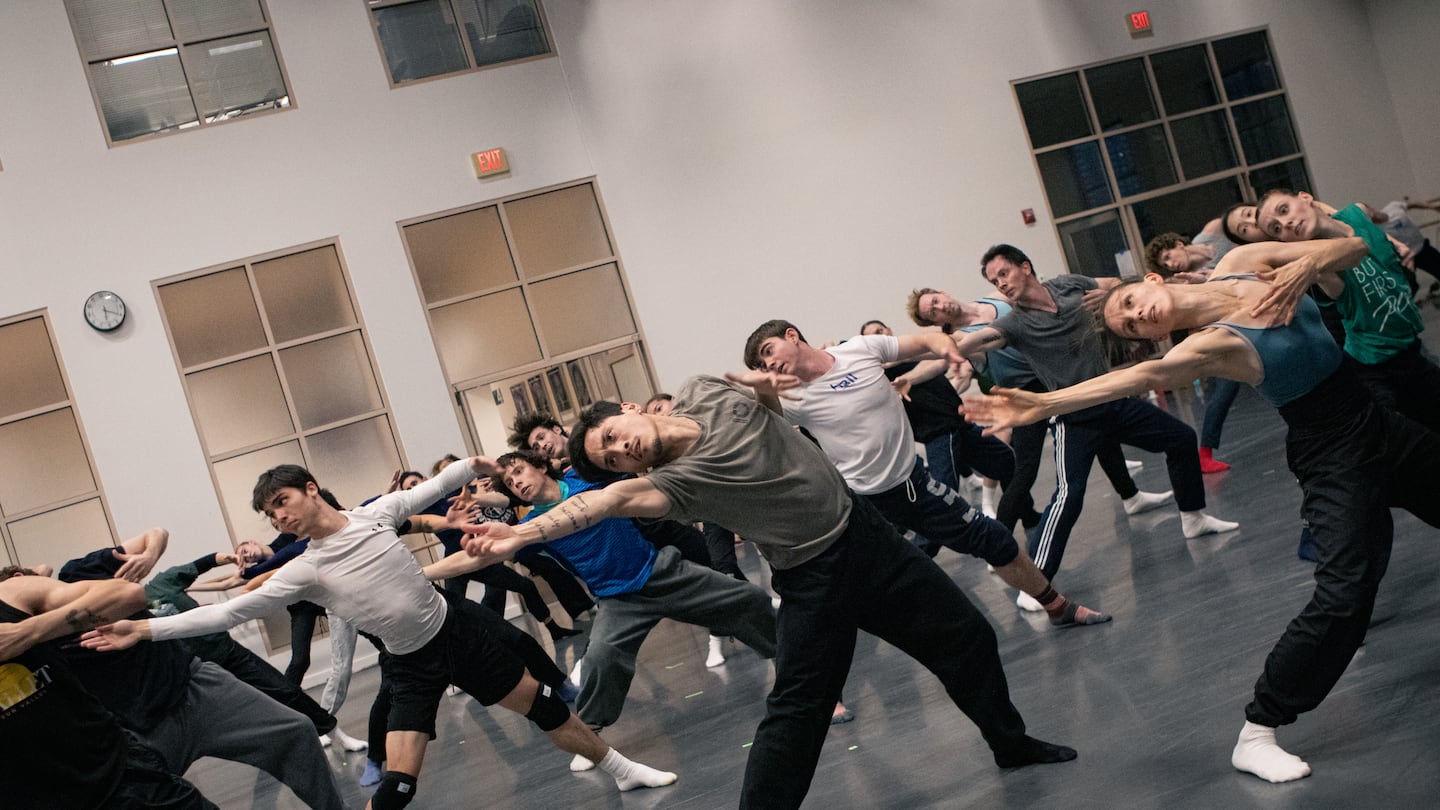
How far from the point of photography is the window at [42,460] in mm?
9812

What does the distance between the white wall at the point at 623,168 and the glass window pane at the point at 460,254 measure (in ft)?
0.64

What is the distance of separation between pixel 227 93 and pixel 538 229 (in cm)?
301

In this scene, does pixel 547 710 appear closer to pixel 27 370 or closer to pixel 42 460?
pixel 42 460

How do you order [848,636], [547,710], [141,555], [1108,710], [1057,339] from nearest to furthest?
[848,636]
[1108,710]
[141,555]
[547,710]
[1057,339]

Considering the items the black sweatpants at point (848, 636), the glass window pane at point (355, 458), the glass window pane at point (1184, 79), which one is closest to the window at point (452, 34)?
the glass window pane at point (355, 458)

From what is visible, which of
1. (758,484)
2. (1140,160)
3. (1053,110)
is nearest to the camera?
(758,484)

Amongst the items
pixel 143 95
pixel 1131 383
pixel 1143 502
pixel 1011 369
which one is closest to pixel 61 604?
pixel 1131 383

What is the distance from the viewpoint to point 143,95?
33.6 ft

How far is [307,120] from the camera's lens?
10.5 m

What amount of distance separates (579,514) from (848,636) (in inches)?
34.6

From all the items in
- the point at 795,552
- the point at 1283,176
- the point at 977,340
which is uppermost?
the point at 1283,176

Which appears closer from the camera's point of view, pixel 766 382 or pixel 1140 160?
pixel 766 382

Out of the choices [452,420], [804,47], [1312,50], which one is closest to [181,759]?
[452,420]

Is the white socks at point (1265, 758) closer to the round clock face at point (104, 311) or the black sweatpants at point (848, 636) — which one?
the black sweatpants at point (848, 636)
